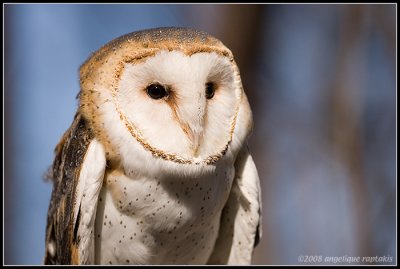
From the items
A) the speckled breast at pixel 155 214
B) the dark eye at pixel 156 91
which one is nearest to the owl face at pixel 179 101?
the dark eye at pixel 156 91

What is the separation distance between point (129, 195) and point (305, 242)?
8.63ft

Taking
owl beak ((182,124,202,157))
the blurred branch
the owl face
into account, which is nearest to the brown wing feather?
the owl face

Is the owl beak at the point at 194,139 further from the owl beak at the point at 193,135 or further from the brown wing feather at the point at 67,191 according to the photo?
the brown wing feather at the point at 67,191

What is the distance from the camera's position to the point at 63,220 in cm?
188

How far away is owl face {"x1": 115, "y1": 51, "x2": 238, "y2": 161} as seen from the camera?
1667 mm

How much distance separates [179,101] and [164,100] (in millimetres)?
61

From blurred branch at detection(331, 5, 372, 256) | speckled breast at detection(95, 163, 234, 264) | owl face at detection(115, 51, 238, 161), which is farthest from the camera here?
blurred branch at detection(331, 5, 372, 256)

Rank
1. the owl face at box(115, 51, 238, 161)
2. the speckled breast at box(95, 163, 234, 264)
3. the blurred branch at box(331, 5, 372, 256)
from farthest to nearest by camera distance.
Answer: the blurred branch at box(331, 5, 372, 256), the speckled breast at box(95, 163, 234, 264), the owl face at box(115, 51, 238, 161)

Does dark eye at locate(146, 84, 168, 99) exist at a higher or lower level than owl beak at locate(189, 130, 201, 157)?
higher

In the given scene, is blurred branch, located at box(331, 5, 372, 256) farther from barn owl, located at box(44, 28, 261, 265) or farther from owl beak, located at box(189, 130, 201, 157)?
owl beak, located at box(189, 130, 201, 157)

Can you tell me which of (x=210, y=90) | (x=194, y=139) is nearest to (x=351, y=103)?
(x=210, y=90)

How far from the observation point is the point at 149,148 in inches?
69.2

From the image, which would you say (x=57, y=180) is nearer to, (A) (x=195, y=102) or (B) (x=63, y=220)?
(B) (x=63, y=220)

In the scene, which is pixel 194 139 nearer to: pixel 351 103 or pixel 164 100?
pixel 164 100
